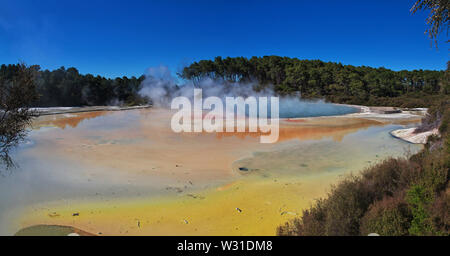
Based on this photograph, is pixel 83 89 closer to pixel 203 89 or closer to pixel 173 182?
pixel 203 89

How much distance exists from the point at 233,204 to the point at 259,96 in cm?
4024

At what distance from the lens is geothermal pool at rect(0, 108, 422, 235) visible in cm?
446

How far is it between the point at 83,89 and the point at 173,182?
4110 centimetres

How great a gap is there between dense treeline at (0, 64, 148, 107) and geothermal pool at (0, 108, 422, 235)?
1227 inches

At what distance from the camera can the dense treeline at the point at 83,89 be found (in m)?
36.4

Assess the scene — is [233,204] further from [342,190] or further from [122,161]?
[122,161]

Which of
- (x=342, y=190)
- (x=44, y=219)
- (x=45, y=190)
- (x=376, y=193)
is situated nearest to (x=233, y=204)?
(x=342, y=190)

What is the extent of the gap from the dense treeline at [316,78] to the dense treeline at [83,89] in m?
10.9

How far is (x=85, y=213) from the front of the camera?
4.73 metres

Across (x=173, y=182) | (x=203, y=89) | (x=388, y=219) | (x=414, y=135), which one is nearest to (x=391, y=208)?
(x=388, y=219)

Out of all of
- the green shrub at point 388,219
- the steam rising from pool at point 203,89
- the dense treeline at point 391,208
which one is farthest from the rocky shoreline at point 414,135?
the steam rising from pool at point 203,89

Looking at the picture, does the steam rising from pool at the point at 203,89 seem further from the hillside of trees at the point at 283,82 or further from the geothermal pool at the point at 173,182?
the geothermal pool at the point at 173,182

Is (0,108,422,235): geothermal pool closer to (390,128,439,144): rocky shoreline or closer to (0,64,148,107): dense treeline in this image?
(390,128,439,144): rocky shoreline

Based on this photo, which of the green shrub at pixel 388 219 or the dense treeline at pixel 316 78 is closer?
the green shrub at pixel 388 219
